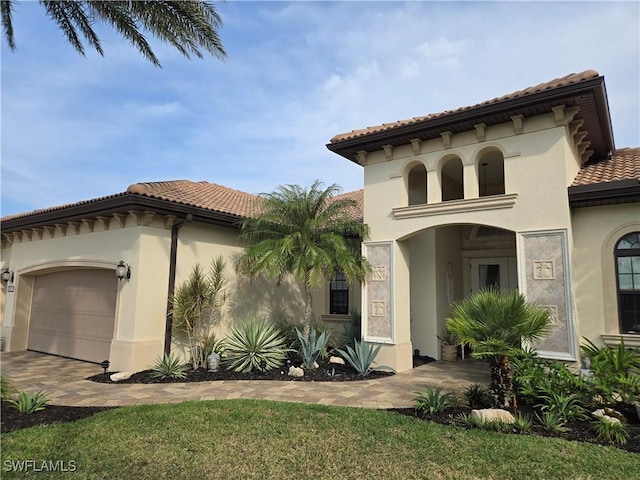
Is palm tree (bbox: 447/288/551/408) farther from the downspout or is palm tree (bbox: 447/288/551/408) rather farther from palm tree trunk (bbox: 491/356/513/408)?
the downspout

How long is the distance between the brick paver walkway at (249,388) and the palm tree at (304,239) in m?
2.27

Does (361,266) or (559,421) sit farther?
(361,266)

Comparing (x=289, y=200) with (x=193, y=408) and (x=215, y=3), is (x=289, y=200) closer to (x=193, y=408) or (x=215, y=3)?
(x=215, y=3)

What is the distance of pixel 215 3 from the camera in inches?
339

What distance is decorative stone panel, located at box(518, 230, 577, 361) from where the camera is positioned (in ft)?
26.9

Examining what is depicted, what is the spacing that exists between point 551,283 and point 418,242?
4610mm

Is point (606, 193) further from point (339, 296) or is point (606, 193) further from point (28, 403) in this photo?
point (28, 403)

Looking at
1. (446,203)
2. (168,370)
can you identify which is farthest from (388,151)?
(168,370)

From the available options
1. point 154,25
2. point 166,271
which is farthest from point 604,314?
point 154,25

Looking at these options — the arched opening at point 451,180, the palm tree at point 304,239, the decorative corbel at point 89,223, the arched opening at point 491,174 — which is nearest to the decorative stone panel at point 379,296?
the palm tree at point 304,239

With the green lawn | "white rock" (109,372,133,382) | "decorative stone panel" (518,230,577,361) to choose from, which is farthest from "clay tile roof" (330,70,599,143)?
"white rock" (109,372,133,382)

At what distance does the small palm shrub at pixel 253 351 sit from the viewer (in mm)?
10303

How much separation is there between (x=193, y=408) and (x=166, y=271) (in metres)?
4.88

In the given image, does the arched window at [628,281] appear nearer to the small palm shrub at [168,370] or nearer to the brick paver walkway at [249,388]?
the brick paver walkway at [249,388]
